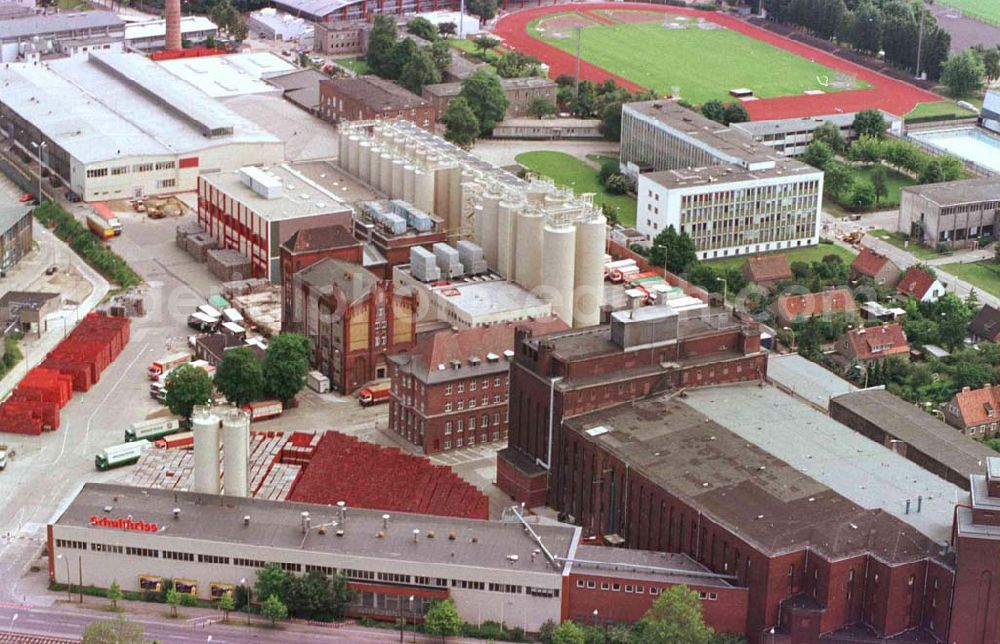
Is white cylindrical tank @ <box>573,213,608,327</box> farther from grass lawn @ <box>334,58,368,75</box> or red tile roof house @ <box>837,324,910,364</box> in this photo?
grass lawn @ <box>334,58,368,75</box>

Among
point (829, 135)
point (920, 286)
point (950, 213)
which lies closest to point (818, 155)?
point (829, 135)

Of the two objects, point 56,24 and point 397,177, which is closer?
point 397,177

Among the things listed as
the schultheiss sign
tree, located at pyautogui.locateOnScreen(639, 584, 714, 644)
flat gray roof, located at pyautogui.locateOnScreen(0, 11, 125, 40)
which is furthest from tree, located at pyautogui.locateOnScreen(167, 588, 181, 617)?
flat gray roof, located at pyautogui.locateOnScreen(0, 11, 125, 40)

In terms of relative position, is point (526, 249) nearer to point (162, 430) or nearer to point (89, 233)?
point (162, 430)

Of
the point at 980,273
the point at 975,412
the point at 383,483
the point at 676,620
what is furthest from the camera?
the point at 980,273

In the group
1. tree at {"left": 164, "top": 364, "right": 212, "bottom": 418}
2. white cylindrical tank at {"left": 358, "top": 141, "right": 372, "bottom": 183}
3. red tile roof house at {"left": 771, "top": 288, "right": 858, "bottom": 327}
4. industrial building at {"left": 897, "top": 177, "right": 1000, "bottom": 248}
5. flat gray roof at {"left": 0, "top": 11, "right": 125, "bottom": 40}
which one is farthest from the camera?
flat gray roof at {"left": 0, "top": 11, "right": 125, "bottom": 40}

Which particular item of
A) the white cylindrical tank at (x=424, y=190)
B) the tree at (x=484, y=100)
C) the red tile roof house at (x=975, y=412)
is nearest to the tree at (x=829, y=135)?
the tree at (x=484, y=100)

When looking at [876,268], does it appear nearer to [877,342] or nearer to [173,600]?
[877,342]
